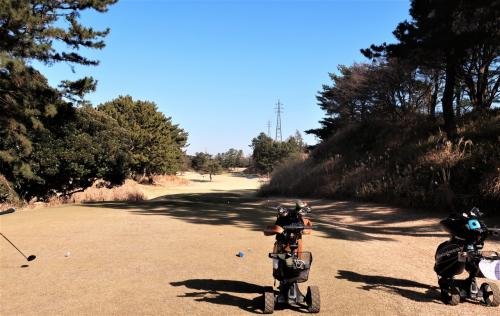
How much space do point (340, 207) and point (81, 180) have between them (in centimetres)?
1050

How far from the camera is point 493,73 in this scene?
21266 millimetres

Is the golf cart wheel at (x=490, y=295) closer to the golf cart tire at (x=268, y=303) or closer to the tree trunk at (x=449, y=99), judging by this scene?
the golf cart tire at (x=268, y=303)

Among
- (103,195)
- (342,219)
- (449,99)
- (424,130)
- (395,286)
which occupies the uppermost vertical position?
(449,99)

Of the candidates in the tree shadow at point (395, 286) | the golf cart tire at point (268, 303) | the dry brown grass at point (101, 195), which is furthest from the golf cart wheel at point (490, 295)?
the dry brown grass at point (101, 195)

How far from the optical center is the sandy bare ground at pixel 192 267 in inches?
183

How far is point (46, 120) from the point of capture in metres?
16.8

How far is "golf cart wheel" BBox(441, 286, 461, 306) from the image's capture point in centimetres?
469

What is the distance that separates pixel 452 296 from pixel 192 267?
3.28 metres

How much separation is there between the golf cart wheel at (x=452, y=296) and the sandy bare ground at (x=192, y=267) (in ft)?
0.26

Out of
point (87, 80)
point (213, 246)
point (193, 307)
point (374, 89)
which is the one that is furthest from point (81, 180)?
point (374, 89)

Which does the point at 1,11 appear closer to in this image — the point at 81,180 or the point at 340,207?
the point at 81,180

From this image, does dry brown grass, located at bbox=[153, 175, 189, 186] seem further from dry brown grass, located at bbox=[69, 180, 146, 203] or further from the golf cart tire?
the golf cart tire

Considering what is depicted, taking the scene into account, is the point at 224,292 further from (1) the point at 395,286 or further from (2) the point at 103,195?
(2) the point at 103,195

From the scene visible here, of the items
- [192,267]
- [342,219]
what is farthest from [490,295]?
[342,219]
